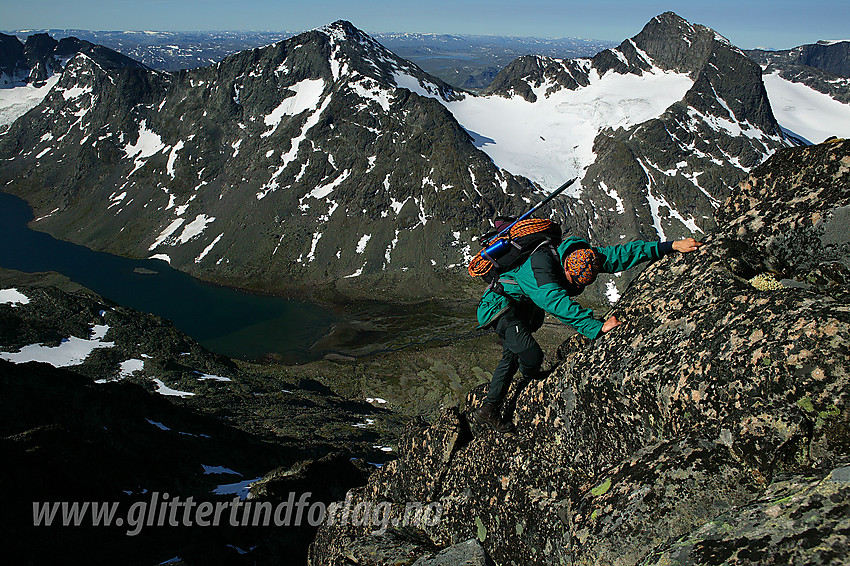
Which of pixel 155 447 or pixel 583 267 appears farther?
pixel 155 447

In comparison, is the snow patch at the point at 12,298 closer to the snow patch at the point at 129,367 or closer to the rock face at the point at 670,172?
the snow patch at the point at 129,367

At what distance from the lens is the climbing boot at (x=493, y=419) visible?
475 inches

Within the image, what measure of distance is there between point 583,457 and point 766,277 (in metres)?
5.02

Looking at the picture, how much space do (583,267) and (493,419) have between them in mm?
4871

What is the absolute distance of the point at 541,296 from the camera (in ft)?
31.3

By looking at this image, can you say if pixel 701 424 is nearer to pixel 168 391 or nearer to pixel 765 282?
pixel 765 282

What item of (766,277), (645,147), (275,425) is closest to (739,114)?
(645,147)

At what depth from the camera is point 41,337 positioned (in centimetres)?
8038

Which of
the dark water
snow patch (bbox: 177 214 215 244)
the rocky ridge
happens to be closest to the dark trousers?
the rocky ridge

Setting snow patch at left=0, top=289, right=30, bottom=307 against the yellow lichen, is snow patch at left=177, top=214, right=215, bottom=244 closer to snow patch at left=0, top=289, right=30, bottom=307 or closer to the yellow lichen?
snow patch at left=0, top=289, right=30, bottom=307

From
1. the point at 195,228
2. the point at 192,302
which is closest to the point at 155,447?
the point at 192,302

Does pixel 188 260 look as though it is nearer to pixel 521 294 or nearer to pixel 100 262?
pixel 100 262

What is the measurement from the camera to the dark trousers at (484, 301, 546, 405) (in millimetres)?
11008

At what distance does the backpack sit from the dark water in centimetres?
10967
